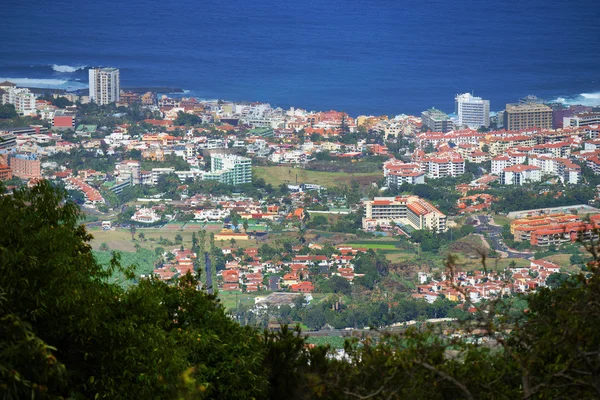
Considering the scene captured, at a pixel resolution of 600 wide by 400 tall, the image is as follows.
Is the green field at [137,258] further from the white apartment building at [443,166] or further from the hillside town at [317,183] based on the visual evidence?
the white apartment building at [443,166]

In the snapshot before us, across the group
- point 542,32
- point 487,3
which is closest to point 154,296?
point 542,32

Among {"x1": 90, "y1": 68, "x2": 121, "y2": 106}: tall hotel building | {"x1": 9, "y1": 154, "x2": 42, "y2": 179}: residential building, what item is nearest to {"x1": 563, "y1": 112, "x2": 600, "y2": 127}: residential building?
{"x1": 90, "y1": 68, "x2": 121, "y2": 106}: tall hotel building

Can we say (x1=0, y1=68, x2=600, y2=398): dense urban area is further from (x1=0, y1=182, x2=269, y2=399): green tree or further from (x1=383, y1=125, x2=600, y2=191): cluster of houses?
(x1=0, y1=182, x2=269, y2=399): green tree

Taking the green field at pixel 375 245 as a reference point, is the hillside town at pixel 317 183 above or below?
above

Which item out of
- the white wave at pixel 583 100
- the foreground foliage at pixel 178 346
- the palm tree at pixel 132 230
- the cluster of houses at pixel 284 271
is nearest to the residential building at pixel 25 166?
the palm tree at pixel 132 230

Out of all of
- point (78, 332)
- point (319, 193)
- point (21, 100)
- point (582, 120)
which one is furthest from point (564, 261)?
point (21, 100)

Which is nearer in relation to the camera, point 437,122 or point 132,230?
point 132,230

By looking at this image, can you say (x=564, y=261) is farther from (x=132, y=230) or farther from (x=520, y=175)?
(x=132, y=230)
